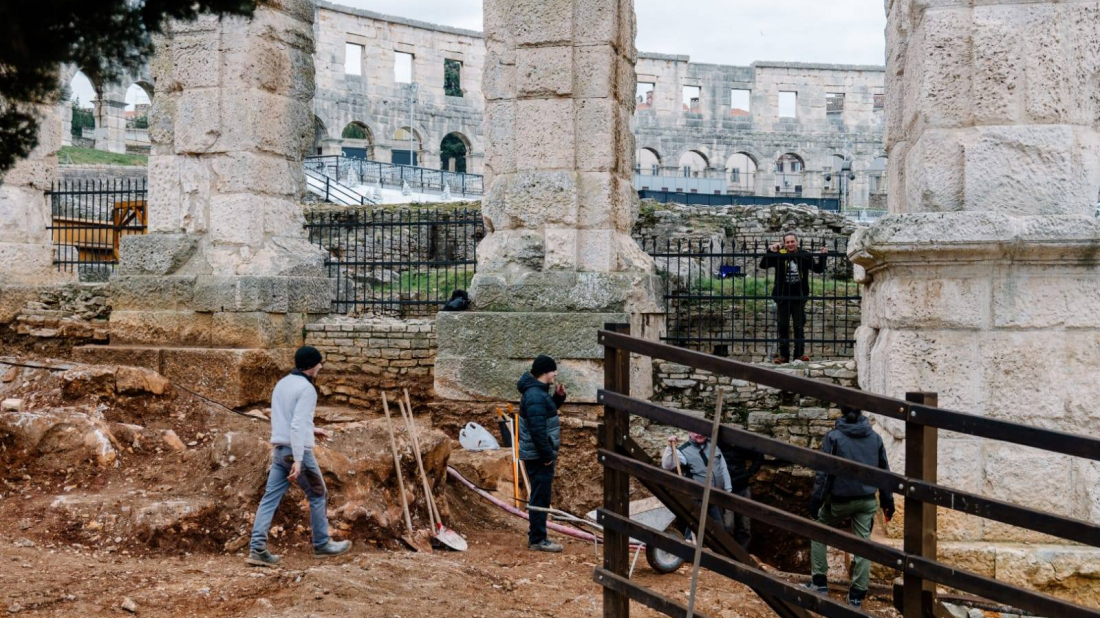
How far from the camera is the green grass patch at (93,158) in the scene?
2566cm

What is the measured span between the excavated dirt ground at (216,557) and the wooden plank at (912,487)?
6.99ft

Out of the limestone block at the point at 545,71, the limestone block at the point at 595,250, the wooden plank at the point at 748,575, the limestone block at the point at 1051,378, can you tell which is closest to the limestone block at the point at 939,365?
the limestone block at the point at 1051,378

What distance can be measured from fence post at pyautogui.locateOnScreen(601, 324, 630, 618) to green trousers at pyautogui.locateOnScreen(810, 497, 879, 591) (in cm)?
230

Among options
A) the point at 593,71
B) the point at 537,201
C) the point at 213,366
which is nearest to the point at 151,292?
the point at 213,366

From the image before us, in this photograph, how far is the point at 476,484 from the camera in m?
7.87

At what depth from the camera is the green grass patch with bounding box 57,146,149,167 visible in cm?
2566

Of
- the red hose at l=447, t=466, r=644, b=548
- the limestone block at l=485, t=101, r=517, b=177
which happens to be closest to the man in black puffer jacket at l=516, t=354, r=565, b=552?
the red hose at l=447, t=466, r=644, b=548

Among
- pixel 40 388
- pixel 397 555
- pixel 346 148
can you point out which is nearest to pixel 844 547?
pixel 397 555

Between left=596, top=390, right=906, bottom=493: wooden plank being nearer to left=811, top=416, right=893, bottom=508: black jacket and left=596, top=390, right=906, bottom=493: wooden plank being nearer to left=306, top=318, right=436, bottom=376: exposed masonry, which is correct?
left=811, top=416, right=893, bottom=508: black jacket

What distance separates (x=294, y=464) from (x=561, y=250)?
3394 millimetres

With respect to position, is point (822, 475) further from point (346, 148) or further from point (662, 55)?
point (346, 148)

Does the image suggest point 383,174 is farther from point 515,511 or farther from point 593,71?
point 515,511

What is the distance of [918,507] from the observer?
316 cm

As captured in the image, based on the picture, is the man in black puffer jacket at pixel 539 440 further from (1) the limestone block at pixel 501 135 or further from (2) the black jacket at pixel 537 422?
(1) the limestone block at pixel 501 135
